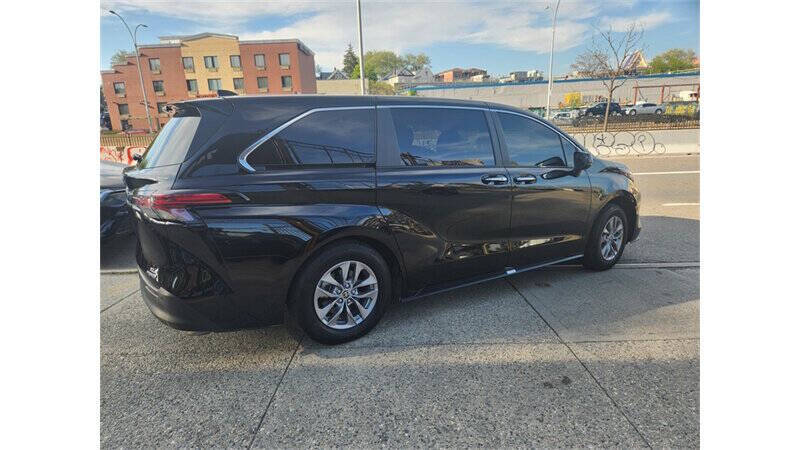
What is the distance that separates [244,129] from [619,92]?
201ft

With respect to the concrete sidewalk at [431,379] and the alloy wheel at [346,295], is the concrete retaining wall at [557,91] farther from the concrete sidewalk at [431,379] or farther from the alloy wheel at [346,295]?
the alloy wheel at [346,295]

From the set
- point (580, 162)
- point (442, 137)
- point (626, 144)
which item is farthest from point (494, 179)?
point (626, 144)

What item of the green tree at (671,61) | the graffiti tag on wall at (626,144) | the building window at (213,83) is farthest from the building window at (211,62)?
the green tree at (671,61)

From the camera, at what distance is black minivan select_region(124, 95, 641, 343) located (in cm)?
243

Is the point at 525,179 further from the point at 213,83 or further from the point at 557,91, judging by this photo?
the point at 213,83

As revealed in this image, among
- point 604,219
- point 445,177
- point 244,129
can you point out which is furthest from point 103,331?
point 604,219

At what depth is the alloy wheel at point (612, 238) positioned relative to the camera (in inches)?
166

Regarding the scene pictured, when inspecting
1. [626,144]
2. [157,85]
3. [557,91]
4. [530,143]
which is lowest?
[530,143]

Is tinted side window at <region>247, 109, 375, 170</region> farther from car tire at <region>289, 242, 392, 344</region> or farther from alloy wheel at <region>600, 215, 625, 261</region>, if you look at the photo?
alloy wheel at <region>600, 215, 625, 261</region>

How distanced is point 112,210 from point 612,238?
19.9ft

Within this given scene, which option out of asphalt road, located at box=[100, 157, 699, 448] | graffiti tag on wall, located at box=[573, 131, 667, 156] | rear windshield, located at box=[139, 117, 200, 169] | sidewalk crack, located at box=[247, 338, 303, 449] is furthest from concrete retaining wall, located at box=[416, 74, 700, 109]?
sidewalk crack, located at box=[247, 338, 303, 449]

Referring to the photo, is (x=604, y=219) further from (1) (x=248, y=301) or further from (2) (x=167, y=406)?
(2) (x=167, y=406)

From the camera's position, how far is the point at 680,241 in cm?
532

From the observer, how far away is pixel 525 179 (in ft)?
11.5
